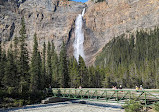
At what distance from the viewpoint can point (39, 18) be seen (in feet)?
393

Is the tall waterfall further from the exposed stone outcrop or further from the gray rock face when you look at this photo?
the gray rock face

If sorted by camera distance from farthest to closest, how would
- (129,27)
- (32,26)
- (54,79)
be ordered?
1. (32,26)
2. (129,27)
3. (54,79)

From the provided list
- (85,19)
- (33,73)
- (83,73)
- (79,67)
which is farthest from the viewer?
(85,19)

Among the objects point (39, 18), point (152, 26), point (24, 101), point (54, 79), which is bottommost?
point (24, 101)

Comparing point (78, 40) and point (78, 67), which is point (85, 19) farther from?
point (78, 67)

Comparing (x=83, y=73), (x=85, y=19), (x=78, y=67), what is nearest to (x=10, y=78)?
(x=78, y=67)

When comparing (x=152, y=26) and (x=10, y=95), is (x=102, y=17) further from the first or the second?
(x=10, y=95)

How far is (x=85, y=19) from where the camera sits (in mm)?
122500

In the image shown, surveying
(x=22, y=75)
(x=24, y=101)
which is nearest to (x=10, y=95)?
(x=24, y=101)

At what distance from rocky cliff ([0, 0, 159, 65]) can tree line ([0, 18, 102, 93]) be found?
52838mm

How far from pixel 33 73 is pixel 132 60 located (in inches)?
2273

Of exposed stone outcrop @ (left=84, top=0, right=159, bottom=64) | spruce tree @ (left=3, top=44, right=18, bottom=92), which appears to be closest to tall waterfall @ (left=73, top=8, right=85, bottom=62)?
exposed stone outcrop @ (left=84, top=0, right=159, bottom=64)

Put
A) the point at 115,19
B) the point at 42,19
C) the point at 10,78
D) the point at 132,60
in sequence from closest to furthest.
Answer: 1. the point at 10,78
2. the point at 132,60
3. the point at 115,19
4. the point at 42,19

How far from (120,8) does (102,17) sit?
14059 millimetres
